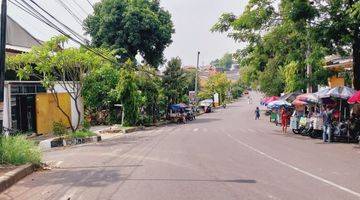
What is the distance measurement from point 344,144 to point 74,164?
41.6 ft

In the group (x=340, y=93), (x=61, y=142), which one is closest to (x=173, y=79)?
(x=61, y=142)

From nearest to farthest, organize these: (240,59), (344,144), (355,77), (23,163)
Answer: (23,163)
(344,144)
(355,77)
(240,59)

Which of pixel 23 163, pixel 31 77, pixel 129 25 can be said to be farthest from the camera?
pixel 129 25

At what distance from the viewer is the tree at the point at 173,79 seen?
187 ft

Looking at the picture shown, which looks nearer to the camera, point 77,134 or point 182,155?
point 182,155

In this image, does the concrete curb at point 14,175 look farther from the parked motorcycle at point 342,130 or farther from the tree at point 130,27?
the tree at point 130,27

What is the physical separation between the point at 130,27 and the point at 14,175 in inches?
1703

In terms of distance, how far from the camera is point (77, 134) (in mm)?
28250

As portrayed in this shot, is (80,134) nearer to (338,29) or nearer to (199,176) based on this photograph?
(338,29)

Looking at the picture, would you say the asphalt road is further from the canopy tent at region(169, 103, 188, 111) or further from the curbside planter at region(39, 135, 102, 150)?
the canopy tent at region(169, 103, 188, 111)

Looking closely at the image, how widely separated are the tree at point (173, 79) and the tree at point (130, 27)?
2.58m

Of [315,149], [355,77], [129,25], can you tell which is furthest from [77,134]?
[129,25]

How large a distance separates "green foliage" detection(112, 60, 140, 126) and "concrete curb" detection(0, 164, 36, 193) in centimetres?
2930

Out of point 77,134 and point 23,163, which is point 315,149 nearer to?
point 23,163
